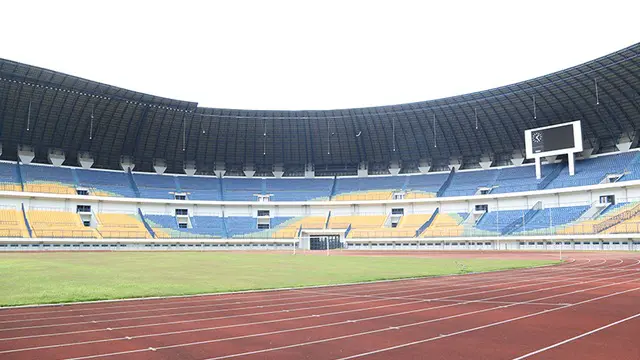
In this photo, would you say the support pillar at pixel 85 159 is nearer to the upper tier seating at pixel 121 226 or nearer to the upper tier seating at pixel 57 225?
the upper tier seating at pixel 121 226

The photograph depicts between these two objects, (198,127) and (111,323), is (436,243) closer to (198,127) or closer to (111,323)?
(198,127)

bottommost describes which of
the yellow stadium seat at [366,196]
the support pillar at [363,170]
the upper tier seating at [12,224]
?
the upper tier seating at [12,224]

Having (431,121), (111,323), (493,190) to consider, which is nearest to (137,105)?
(431,121)

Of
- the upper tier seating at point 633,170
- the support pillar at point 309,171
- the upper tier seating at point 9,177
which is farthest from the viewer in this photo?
the support pillar at point 309,171

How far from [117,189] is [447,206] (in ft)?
156

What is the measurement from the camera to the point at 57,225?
57.6m

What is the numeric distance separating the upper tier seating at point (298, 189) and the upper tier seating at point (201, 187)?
26.5 feet

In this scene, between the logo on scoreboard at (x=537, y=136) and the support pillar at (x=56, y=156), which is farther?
the support pillar at (x=56, y=156)

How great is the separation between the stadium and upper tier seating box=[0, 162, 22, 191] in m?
0.22

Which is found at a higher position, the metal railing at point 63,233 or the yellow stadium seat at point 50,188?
the yellow stadium seat at point 50,188

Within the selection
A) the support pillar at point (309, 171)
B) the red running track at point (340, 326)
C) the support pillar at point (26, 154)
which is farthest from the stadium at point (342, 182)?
the red running track at point (340, 326)

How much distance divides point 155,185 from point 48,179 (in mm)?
14173

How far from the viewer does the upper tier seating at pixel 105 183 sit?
215ft

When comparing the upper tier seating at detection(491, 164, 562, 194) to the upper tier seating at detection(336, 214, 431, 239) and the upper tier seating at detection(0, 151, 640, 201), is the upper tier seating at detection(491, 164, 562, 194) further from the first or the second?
the upper tier seating at detection(336, 214, 431, 239)
